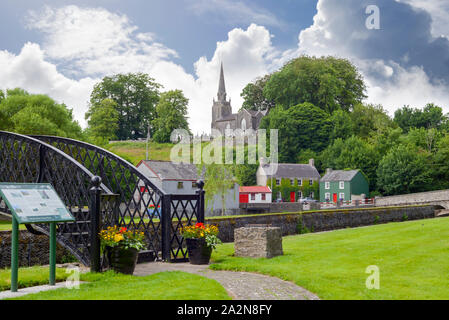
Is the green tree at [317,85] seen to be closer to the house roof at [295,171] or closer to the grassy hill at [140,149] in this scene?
the house roof at [295,171]

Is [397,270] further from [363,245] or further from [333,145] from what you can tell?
[333,145]

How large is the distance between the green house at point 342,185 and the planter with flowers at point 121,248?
61134 mm

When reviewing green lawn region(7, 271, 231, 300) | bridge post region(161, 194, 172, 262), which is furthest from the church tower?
green lawn region(7, 271, 231, 300)

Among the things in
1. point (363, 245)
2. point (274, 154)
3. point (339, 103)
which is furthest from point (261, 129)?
point (363, 245)

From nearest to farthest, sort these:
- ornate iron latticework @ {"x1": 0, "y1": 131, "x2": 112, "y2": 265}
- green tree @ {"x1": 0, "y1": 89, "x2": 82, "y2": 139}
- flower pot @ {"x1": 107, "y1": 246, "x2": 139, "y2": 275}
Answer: flower pot @ {"x1": 107, "y1": 246, "x2": 139, "y2": 275}
ornate iron latticework @ {"x1": 0, "y1": 131, "x2": 112, "y2": 265}
green tree @ {"x1": 0, "y1": 89, "x2": 82, "y2": 139}

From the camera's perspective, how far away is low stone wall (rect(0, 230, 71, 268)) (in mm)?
18734

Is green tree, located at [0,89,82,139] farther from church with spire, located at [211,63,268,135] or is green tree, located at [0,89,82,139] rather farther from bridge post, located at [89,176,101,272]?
church with spire, located at [211,63,268,135]

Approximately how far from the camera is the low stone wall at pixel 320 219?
25906mm

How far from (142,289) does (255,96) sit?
104692 mm

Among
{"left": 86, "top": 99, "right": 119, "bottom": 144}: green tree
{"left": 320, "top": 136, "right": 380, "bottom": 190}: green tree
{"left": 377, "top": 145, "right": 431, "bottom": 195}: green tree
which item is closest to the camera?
{"left": 377, "top": 145, "right": 431, "bottom": 195}: green tree

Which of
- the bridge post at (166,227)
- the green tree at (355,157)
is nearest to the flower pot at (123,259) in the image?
the bridge post at (166,227)

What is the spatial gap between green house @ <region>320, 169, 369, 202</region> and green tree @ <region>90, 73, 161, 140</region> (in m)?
52.5

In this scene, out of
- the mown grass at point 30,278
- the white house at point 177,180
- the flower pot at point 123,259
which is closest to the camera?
the mown grass at point 30,278
